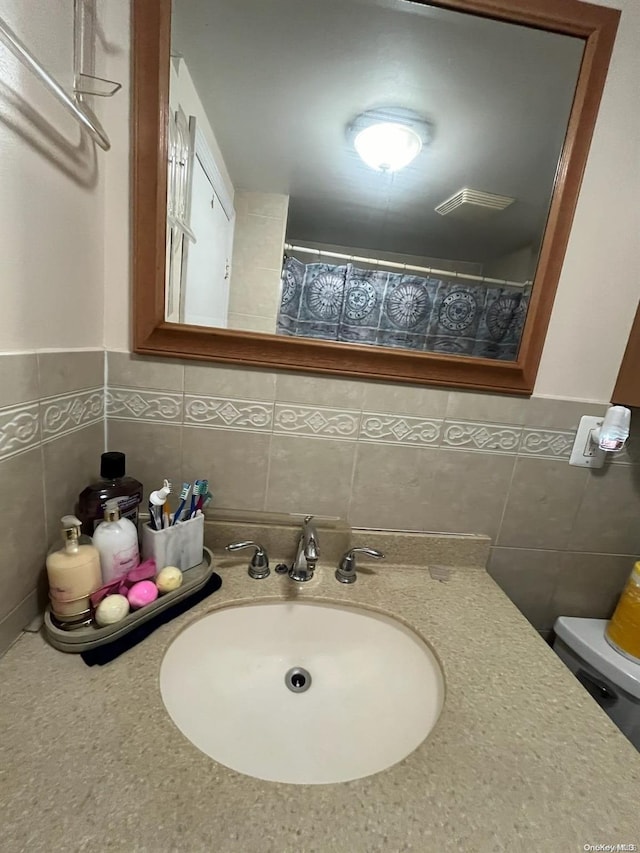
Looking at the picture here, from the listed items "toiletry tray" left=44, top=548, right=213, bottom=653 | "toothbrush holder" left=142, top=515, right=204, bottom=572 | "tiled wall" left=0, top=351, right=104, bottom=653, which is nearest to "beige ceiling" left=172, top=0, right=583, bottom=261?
"tiled wall" left=0, top=351, right=104, bottom=653

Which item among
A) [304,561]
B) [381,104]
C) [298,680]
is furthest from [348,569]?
[381,104]

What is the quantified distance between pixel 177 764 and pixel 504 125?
1211mm

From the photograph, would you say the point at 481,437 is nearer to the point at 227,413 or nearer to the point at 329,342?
the point at 329,342

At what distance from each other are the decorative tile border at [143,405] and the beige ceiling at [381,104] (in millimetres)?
432

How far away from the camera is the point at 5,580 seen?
0.55 meters

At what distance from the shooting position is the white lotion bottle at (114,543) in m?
0.62

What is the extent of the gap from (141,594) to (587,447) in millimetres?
1025

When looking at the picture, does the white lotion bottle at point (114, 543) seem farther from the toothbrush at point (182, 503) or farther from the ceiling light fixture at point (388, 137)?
the ceiling light fixture at point (388, 137)

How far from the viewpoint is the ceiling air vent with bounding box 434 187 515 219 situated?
0.80 m

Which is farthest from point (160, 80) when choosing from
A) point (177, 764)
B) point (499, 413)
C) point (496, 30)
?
point (177, 764)

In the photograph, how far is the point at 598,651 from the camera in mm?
897

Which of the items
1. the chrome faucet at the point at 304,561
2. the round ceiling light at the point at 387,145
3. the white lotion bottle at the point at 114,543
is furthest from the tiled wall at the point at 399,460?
the round ceiling light at the point at 387,145

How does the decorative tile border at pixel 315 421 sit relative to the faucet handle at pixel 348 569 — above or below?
above

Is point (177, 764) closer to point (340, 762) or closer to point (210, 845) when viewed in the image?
point (210, 845)
